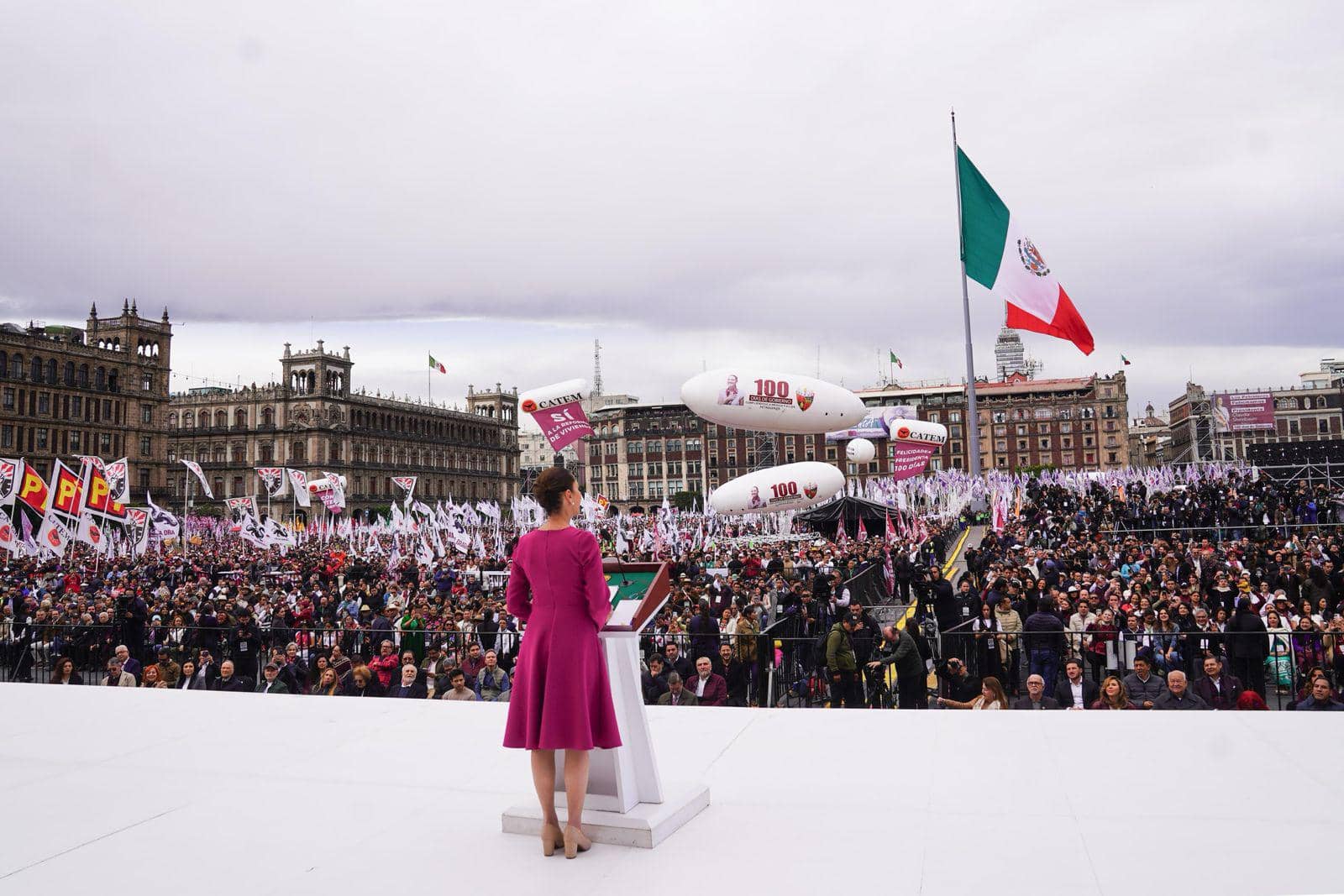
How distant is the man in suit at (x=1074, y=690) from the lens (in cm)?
838

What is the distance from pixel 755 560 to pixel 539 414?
740 cm

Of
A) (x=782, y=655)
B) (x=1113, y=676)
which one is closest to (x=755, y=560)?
(x=782, y=655)

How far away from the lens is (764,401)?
72.8ft

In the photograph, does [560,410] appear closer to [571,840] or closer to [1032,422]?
A: [571,840]

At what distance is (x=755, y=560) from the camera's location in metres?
22.0

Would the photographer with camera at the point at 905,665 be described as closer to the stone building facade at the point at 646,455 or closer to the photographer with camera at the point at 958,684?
the photographer with camera at the point at 958,684

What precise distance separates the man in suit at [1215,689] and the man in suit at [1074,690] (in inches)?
34.8

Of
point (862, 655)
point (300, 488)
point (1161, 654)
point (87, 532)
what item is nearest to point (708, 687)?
point (862, 655)

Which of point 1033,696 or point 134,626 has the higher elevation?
point 134,626

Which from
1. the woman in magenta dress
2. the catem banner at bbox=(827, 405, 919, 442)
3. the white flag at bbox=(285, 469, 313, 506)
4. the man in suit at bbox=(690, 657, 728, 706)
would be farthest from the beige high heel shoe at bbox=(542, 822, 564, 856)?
the catem banner at bbox=(827, 405, 919, 442)

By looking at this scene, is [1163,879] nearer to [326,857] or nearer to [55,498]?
[326,857]

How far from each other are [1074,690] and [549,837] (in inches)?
247

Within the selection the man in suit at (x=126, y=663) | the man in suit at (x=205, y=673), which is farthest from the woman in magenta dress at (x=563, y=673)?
the man in suit at (x=126, y=663)

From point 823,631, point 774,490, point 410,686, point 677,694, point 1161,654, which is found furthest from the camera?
point 774,490
